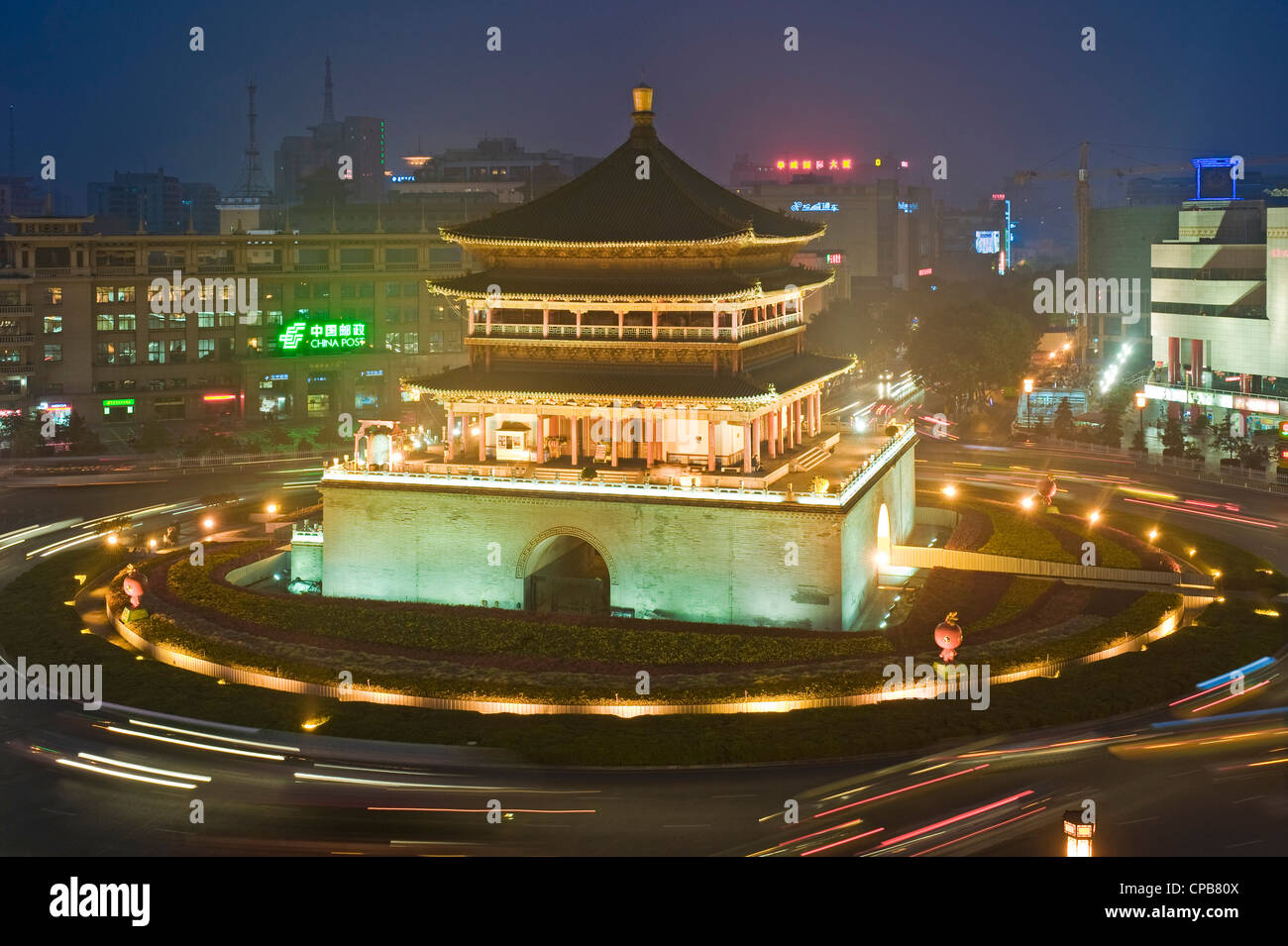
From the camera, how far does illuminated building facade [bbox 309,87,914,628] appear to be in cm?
5356

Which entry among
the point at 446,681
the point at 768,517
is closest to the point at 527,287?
the point at 768,517

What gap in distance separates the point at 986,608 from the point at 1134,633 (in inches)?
214

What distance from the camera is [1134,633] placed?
50031mm

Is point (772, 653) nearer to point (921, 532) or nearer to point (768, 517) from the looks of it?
point (768, 517)

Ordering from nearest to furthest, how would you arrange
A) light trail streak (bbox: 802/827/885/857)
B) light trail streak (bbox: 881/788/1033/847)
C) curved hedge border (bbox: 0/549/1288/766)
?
light trail streak (bbox: 802/827/885/857) < light trail streak (bbox: 881/788/1033/847) < curved hedge border (bbox: 0/549/1288/766)

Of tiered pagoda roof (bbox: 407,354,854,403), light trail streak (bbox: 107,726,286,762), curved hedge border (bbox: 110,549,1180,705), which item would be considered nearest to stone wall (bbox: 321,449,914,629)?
curved hedge border (bbox: 110,549,1180,705)

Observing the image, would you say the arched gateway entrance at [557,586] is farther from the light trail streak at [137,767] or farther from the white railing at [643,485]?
the light trail streak at [137,767]

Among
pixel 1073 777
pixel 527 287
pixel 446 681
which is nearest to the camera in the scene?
pixel 1073 777

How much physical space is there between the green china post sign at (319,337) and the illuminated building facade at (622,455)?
2156 inches

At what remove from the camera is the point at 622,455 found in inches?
2334

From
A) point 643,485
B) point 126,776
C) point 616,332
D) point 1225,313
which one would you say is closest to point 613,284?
point 616,332

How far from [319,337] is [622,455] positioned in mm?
61481

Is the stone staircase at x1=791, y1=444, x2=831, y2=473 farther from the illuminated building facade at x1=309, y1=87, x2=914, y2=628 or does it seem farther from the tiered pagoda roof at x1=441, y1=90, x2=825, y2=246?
the tiered pagoda roof at x1=441, y1=90, x2=825, y2=246

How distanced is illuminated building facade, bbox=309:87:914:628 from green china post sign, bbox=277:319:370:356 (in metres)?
54.8
